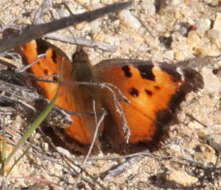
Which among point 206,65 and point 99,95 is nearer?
point 99,95

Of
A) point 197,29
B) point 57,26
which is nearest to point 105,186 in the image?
point 57,26

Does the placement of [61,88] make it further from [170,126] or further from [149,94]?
[170,126]

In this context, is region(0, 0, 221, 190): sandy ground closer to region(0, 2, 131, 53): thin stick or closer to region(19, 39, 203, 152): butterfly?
region(19, 39, 203, 152): butterfly

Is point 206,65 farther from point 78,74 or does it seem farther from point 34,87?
point 34,87

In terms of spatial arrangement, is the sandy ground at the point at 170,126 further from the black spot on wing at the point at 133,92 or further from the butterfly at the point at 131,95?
the black spot on wing at the point at 133,92

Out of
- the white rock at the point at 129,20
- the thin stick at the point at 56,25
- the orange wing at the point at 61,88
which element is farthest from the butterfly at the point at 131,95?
the white rock at the point at 129,20

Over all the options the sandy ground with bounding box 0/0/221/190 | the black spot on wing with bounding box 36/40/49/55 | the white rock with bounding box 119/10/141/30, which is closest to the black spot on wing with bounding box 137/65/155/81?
the sandy ground with bounding box 0/0/221/190
